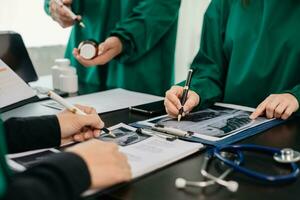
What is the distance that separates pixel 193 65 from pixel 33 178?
793 millimetres

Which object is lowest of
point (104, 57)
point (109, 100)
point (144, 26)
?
point (109, 100)

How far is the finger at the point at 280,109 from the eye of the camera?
101 cm

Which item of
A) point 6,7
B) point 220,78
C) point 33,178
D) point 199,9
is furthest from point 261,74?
point 6,7

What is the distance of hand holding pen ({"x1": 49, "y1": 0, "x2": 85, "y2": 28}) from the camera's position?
1.39m

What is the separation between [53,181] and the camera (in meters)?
0.57

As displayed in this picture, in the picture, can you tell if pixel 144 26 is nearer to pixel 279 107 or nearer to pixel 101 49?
pixel 101 49

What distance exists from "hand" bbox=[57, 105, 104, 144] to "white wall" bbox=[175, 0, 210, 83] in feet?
3.57

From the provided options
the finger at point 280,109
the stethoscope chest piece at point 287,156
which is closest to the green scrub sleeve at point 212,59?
the finger at point 280,109

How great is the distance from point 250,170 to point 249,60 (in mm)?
520

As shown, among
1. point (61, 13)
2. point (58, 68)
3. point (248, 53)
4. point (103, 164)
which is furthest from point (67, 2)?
point (103, 164)

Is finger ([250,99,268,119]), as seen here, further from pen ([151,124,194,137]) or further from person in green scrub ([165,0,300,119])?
pen ([151,124,194,137])

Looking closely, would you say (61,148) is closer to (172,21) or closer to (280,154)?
(280,154)

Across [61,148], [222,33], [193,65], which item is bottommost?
[61,148]

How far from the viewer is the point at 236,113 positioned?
3.46 ft
